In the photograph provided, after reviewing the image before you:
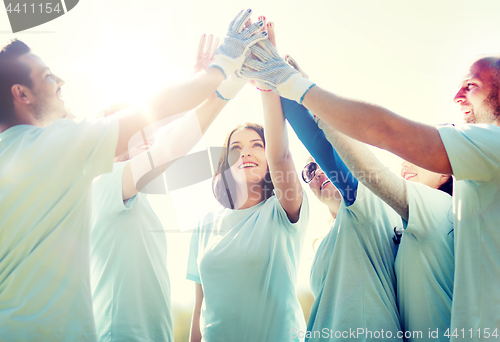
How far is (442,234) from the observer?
1.90m

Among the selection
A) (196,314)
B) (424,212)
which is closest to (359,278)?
(424,212)

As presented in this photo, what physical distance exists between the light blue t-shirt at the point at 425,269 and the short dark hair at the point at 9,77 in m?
2.24

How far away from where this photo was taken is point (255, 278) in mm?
2393

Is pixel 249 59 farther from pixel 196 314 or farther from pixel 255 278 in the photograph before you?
pixel 196 314

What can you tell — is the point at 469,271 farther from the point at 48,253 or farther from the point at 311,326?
the point at 48,253

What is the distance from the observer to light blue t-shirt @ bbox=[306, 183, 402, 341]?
72.1 inches

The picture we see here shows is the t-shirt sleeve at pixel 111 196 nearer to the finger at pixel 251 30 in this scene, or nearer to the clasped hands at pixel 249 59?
the clasped hands at pixel 249 59

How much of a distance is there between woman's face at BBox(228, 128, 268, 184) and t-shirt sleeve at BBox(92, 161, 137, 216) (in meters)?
0.96

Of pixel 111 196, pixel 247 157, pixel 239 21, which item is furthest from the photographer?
→ pixel 247 157

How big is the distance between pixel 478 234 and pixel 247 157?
1798 mm

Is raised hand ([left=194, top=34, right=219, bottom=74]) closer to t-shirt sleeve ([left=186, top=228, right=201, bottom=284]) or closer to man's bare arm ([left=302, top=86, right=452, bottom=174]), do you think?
t-shirt sleeve ([left=186, top=228, right=201, bottom=284])

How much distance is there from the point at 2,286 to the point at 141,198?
114cm

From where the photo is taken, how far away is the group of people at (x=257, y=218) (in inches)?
59.2

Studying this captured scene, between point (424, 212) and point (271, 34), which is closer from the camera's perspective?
point (424, 212)
